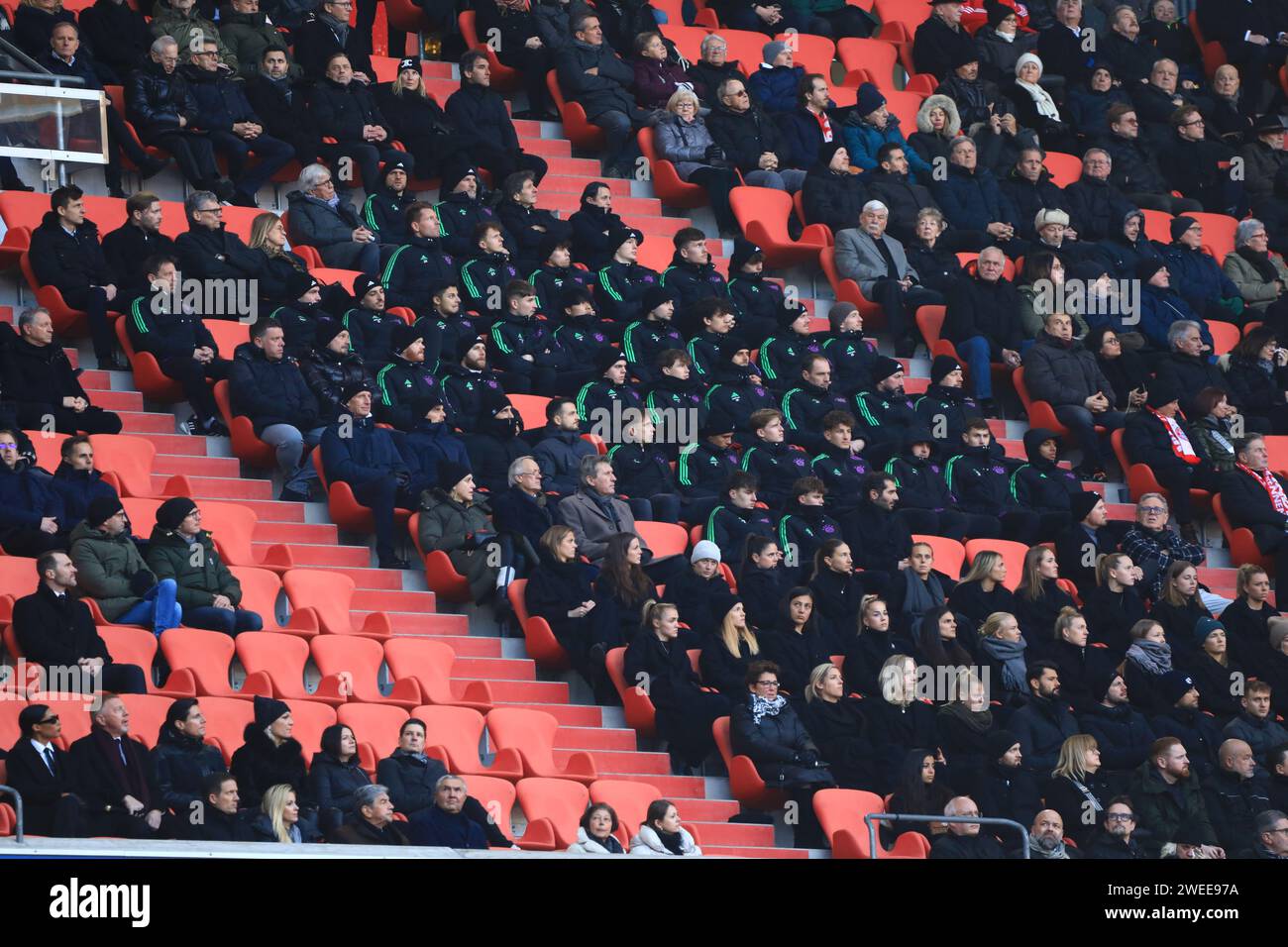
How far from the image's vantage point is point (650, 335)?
13.4 m

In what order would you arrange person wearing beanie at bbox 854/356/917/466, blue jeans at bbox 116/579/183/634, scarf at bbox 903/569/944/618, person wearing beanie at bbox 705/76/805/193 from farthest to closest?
1. person wearing beanie at bbox 705/76/805/193
2. person wearing beanie at bbox 854/356/917/466
3. scarf at bbox 903/569/944/618
4. blue jeans at bbox 116/579/183/634

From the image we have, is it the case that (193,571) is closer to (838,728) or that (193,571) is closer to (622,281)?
(838,728)

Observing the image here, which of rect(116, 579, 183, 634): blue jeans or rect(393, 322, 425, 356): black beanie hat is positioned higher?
rect(393, 322, 425, 356): black beanie hat

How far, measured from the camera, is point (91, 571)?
10555 millimetres

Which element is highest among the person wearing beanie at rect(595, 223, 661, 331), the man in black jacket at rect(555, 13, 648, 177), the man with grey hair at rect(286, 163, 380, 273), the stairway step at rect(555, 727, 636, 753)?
the man in black jacket at rect(555, 13, 648, 177)

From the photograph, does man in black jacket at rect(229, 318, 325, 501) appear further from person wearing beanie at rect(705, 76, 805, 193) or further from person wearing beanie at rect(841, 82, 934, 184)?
person wearing beanie at rect(841, 82, 934, 184)

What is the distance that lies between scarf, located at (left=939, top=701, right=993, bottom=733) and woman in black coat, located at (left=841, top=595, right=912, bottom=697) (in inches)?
12.9

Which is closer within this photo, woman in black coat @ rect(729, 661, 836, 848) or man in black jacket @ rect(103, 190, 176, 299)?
woman in black coat @ rect(729, 661, 836, 848)

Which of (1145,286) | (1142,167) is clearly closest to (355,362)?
(1145,286)

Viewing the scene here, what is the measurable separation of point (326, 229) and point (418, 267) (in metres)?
0.55

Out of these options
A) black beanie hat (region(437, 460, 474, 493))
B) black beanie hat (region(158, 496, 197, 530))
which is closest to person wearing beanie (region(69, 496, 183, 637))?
black beanie hat (region(158, 496, 197, 530))

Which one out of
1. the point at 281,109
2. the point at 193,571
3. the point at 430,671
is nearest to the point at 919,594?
the point at 430,671

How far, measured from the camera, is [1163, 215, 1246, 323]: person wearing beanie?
606 inches
